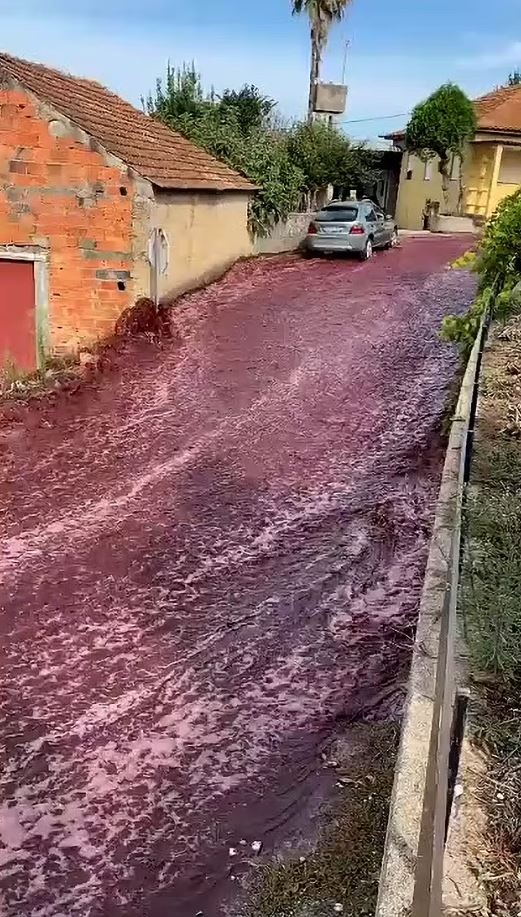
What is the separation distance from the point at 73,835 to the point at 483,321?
7.25 metres

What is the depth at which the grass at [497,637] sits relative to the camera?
3066 millimetres

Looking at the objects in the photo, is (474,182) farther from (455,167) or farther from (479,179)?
(455,167)

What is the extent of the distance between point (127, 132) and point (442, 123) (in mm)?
17949

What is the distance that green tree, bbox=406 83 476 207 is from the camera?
29656 mm

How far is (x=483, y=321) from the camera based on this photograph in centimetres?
949

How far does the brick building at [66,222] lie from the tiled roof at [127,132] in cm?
6

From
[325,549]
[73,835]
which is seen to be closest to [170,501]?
[325,549]

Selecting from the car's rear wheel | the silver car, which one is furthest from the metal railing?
the car's rear wheel

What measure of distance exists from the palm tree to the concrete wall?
1650cm

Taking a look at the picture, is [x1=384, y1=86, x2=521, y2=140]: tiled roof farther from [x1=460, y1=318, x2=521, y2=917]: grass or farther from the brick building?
[x1=460, y1=318, x2=521, y2=917]: grass

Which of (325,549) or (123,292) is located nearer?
(325,549)

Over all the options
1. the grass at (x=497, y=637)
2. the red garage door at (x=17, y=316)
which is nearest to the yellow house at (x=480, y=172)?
the red garage door at (x=17, y=316)

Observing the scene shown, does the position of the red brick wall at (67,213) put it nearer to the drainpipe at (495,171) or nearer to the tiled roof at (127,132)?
the tiled roof at (127,132)

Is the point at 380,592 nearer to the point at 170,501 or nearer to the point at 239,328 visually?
the point at 170,501
